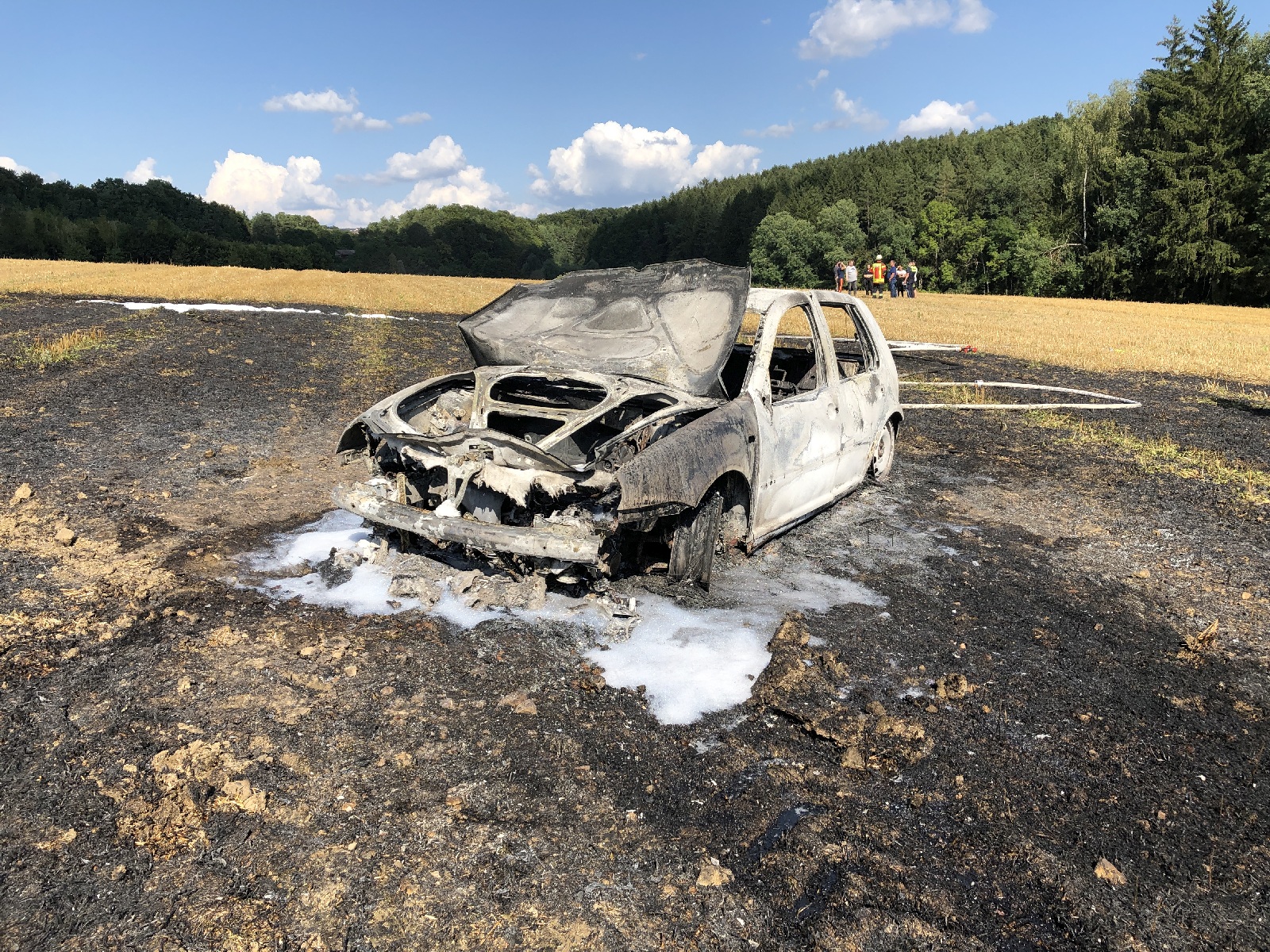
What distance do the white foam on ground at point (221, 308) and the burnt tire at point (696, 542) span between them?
1750 centimetres

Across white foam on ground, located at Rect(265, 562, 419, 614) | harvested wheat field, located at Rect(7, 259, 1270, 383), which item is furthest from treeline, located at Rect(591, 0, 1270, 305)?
white foam on ground, located at Rect(265, 562, 419, 614)

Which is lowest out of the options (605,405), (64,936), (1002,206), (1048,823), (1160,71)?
(1048,823)

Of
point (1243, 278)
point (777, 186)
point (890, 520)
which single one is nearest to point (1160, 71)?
point (1243, 278)

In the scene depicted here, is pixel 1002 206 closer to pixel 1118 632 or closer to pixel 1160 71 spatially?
pixel 1160 71

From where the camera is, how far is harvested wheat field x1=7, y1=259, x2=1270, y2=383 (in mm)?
→ 17516

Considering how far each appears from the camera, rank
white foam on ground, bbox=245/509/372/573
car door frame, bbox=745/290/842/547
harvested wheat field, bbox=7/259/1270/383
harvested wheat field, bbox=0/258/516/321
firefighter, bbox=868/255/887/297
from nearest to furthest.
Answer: car door frame, bbox=745/290/842/547 → white foam on ground, bbox=245/509/372/573 → harvested wheat field, bbox=7/259/1270/383 → harvested wheat field, bbox=0/258/516/321 → firefighter, bbox=868/255/887/297

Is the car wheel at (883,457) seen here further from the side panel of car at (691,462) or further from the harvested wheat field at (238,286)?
the harvested wheat field at (238,286)

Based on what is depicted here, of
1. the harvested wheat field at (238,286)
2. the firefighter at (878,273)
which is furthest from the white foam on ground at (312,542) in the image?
the firefighter at (878,273)

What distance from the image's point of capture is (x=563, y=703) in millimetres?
3594

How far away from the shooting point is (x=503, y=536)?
402cm

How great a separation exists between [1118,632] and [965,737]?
1668 mm

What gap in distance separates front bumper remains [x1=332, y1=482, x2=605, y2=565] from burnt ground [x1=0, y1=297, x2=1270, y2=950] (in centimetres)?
48

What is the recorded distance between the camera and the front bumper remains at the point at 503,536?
13.0 ft

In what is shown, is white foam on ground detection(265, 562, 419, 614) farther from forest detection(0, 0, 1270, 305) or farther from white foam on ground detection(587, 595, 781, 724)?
forest detection(0, 0, 1270, 305)
